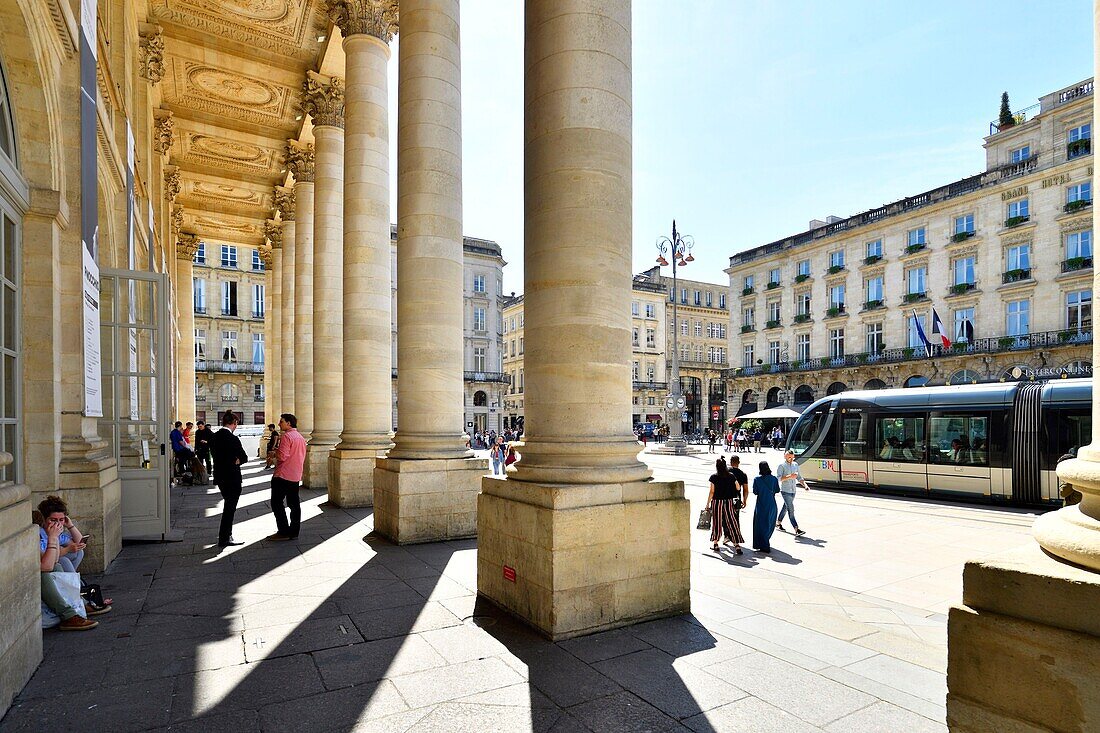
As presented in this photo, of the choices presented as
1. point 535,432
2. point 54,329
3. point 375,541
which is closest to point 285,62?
point 54,329

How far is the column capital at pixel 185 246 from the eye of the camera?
3062 centimetres

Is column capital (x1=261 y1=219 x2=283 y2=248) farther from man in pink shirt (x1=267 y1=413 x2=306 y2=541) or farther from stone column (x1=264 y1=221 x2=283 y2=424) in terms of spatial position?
man in pink shirt (x1=267 y1=413 x2=306 y2=541)

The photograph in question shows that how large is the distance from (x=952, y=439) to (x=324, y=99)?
770 inches

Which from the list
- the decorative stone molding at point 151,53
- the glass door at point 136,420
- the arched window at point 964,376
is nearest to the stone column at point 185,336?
the decorative stone molding at point 151,53

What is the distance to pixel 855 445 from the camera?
745 inches

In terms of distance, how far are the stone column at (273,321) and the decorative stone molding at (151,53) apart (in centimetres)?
1143

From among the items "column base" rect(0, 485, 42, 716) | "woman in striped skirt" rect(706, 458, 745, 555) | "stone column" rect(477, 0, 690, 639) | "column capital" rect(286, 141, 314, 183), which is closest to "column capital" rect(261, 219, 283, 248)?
"column capital" rect(286, 141, 314, 183)

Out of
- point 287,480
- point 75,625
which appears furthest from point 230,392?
point 75,625

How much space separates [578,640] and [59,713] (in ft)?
11.6

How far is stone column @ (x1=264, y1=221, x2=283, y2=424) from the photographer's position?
27.2m

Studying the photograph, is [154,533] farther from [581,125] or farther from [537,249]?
[581,125]

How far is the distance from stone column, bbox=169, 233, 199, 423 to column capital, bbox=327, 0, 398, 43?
1935 centimetres

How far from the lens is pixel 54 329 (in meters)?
6.75

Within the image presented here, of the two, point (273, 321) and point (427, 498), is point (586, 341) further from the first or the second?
point (273, 321)
